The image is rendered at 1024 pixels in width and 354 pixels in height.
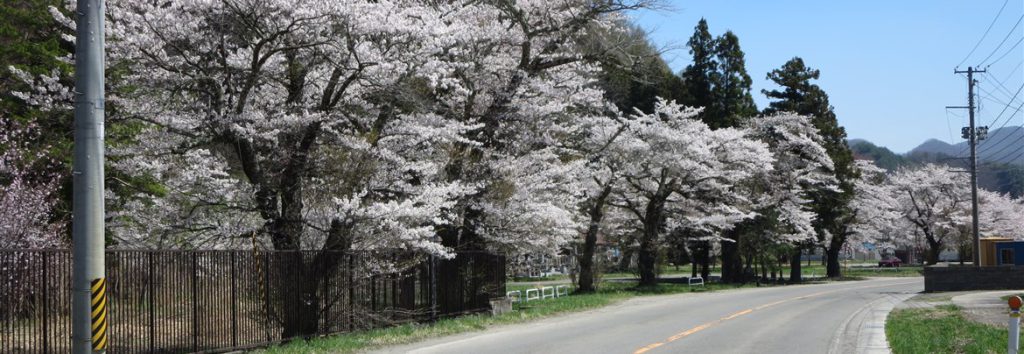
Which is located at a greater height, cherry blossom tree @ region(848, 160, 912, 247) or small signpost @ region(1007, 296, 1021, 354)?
cherry blossom tree @ region(848, 160, 912, 247)

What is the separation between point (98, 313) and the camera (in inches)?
376

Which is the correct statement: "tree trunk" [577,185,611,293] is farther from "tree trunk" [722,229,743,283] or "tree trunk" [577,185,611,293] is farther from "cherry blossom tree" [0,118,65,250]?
"cherry blossom tree" [0,118,65,250]

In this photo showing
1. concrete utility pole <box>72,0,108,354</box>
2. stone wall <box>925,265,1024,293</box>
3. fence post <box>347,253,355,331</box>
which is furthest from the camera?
stone wall <box>925,265,1024,293</box>

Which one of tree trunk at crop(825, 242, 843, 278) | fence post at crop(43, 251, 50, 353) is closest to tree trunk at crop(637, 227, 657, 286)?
tree trunk at crop(825, 242, 843, 278)

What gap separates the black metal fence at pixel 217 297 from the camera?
12.1 m

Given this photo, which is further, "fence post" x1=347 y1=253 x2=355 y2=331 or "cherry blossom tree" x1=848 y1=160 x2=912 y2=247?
"cherry blossom tree" x1=848 y1=160 x2=912 y2=247

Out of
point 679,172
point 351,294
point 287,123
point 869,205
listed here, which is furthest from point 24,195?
point 869,205

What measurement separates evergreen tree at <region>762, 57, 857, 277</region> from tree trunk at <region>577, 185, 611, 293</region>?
2292 centimetres

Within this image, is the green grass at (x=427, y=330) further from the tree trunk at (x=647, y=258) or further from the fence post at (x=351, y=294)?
the tree trunk at (x=647, y=258)

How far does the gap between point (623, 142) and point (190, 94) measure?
22590 mm

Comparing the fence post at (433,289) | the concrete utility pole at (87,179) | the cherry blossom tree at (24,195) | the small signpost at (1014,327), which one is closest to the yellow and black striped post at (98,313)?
the concrete utility pole at (87,179)

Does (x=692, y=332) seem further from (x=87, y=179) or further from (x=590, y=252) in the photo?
(x=590, y=252)

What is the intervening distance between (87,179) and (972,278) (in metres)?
36.4

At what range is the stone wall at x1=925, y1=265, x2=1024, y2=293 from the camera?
1414 inches
